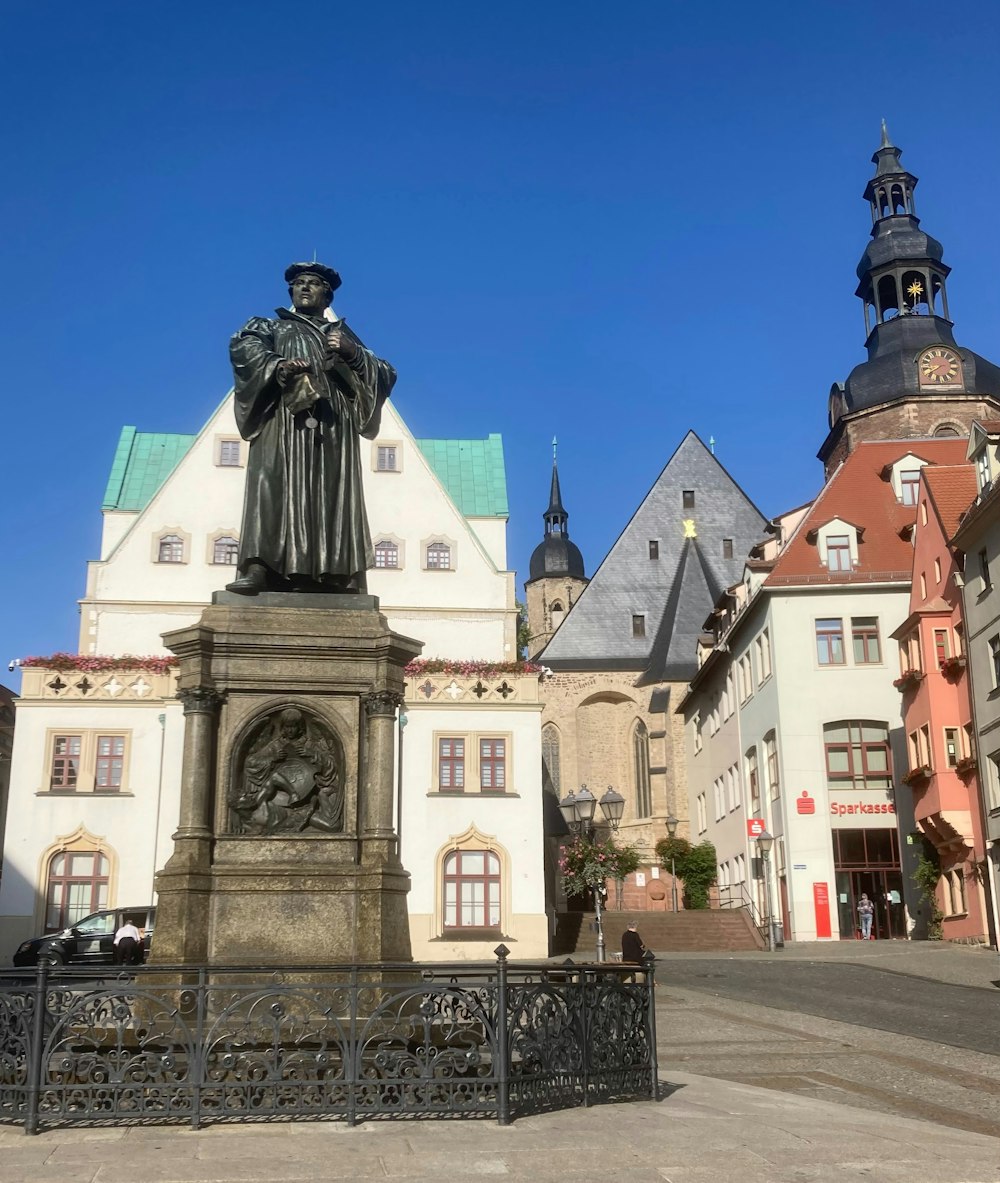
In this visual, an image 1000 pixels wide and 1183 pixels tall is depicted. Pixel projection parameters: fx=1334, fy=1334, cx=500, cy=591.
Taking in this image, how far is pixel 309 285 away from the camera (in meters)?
11.1

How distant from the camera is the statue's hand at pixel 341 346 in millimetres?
10719

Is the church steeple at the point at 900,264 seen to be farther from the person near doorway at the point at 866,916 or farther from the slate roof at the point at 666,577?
the person near doorway at the point at 866,916

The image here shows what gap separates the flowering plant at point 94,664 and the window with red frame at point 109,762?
1774 millimetres

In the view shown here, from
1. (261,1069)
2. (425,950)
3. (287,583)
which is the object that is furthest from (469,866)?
(261,1069)

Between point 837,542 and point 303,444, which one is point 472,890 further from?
point 303,444

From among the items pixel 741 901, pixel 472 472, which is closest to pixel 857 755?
pixel 741 901

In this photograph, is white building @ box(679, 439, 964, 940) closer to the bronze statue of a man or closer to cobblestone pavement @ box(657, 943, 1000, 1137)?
cobblestone pavement @ box(657, 943, 1000, 1137)

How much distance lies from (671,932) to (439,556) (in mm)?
12530

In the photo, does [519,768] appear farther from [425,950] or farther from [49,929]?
[49,929]

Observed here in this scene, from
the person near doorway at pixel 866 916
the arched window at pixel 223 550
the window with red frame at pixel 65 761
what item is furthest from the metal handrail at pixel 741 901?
the window with red frame at pixel 65 761

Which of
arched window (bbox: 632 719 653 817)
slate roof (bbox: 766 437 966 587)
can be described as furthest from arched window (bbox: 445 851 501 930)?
arched window (bbox: 632 719 653 817)

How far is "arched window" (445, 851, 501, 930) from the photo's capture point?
106ft

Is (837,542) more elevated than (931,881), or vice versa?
(837,542)

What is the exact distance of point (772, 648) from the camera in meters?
38.9
